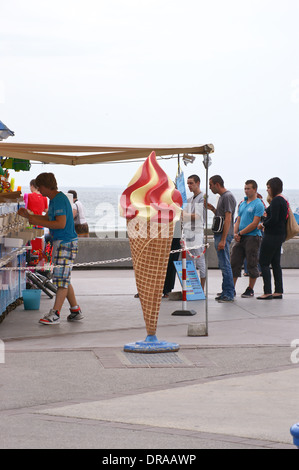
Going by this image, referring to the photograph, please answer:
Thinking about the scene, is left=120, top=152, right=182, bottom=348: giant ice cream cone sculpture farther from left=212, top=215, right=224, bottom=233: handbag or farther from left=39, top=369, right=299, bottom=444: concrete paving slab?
left=212, top=215, right=224, bottom=233: handbag

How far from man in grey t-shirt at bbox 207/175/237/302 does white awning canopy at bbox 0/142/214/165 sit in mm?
2076

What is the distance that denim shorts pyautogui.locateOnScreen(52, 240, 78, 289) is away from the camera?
38.6ft

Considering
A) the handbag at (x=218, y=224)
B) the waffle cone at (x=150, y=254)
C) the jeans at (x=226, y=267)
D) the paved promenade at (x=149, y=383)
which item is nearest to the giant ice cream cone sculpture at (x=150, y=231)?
the waffle cone at (x=150, y=254)

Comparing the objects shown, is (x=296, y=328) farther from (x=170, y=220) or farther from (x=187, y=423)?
(x=187, y=423)

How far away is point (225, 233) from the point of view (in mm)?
14180

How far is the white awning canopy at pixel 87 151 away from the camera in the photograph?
10.9 meters

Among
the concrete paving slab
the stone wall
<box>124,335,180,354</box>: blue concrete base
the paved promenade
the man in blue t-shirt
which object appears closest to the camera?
the paved promenade

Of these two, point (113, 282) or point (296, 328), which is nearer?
point (296, 328)

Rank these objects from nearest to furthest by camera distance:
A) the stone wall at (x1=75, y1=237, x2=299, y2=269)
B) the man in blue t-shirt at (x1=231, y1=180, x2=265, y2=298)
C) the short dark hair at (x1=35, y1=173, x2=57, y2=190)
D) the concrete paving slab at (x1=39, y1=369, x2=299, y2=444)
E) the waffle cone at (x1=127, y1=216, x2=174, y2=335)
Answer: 1. the concrete paving slab at (x1=39, y1=369, x2=299, y2=444)
2. the waffle cone at (x1=127, y1=216, x2=174, y2=335)
3. the short dark hair at (x1=35, y1=173, x2=57, y2=190)
4. the man in blue t-shirt at (x1=231, y1=180, x2=265, y2=298)
5. the stone wall at (x1=75, y1=237, x2=299, y2=269)

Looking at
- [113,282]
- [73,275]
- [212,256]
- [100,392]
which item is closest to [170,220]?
[100,392]

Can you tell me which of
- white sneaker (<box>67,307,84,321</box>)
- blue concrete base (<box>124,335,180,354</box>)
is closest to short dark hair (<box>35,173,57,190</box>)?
white sneaker (<box>67,307,84,321</box>)

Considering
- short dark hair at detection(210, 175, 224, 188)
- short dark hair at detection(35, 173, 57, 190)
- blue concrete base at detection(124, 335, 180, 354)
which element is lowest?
blue concrete base at detection(124, 335, 180, 354)
